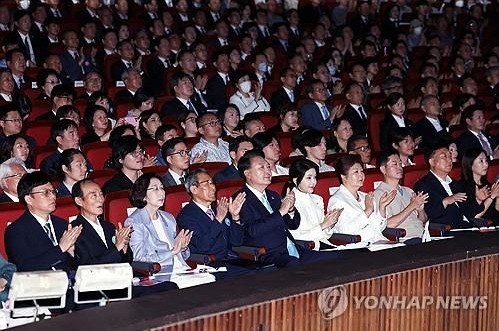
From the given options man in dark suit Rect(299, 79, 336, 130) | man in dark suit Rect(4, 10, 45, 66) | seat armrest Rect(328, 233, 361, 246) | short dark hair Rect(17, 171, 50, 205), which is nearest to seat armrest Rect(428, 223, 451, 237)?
seat armrest Rect(328, 233, 361, 246)

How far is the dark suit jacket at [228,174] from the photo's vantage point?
18.0 feet

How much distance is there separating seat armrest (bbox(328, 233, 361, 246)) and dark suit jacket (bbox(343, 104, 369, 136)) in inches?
107

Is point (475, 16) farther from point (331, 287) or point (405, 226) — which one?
point (331, 287)

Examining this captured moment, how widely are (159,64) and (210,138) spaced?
2.37 m

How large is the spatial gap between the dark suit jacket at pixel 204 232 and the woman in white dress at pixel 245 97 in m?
3.00

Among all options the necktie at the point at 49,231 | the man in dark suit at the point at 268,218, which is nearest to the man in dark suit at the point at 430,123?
the man in dark suit at the point at 268,218

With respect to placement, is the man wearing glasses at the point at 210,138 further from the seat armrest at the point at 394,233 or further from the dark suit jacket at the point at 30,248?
the dark suit jacket at the point at 30,248

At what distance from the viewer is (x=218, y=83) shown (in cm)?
807

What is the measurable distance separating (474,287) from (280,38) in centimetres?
641

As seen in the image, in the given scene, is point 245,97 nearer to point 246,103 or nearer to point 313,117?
point 246,103

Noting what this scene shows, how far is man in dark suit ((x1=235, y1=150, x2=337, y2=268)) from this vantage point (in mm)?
4742

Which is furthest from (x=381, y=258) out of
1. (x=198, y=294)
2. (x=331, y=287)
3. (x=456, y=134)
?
(x=456, y=134)

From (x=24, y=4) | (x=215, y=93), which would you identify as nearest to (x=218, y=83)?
(x=215, y=93)

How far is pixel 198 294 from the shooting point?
120 inches
